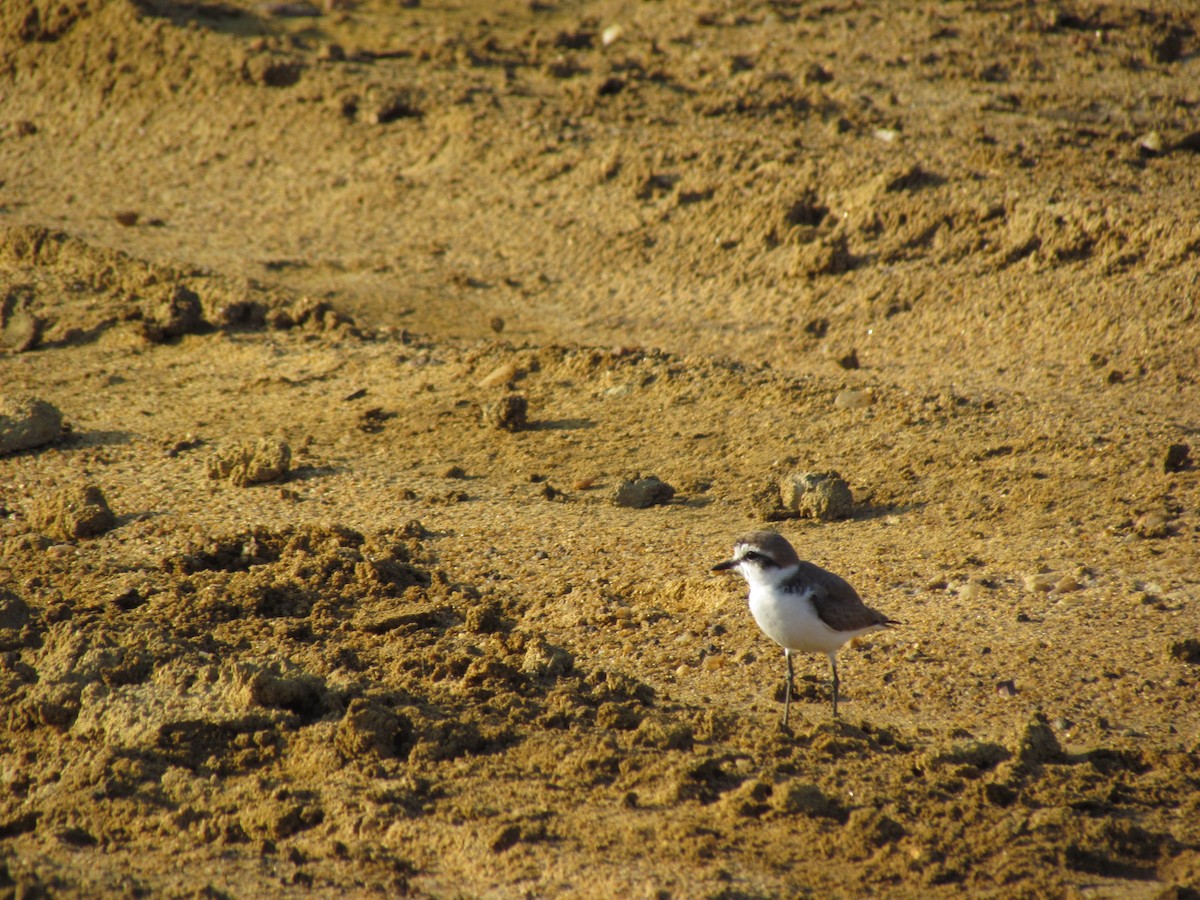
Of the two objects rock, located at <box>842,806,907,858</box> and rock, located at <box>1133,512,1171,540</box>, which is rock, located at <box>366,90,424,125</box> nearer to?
rock, located at <box>1133,512,1171,540</box>

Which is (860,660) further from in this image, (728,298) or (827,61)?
(827,61)

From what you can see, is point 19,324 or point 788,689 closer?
point 788,689

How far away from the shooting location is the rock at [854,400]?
7801 millimetres

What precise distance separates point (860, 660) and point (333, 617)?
2.52 m

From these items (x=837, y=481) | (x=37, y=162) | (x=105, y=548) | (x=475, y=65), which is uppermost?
(x=475, y=65)

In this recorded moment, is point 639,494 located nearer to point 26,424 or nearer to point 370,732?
point 370,732

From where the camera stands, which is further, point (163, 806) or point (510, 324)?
point (510, 324)

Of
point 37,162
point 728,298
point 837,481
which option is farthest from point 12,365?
point 837,481

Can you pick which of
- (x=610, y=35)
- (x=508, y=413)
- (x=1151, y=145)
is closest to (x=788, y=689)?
(x=508, y=413)

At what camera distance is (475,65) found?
43.0ft

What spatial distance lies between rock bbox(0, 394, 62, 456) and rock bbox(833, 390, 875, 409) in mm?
5098

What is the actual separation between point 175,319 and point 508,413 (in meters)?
3.09

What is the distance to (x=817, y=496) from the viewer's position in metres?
6.83

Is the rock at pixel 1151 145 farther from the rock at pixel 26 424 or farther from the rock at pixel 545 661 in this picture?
the rock at pixel 26 424
